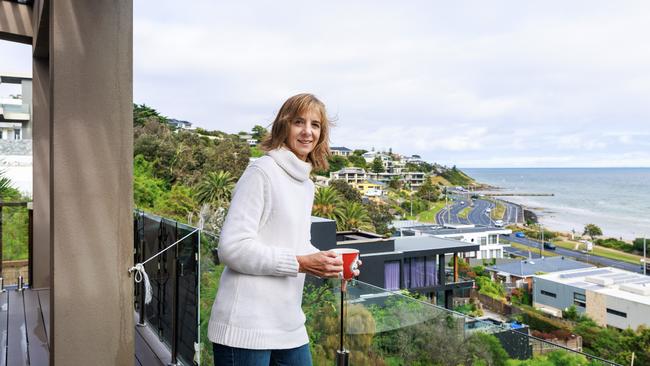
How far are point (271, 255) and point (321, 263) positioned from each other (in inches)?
4.2

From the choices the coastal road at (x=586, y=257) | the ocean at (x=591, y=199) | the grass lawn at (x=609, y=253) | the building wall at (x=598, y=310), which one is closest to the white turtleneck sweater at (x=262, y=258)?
the building wall at (x=598, y=310)

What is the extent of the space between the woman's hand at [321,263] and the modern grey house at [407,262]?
57.5 feet

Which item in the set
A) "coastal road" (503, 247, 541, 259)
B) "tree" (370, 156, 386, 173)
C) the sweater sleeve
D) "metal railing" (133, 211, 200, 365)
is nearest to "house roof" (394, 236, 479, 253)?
"metal railing" (133, 211, 200, 365)

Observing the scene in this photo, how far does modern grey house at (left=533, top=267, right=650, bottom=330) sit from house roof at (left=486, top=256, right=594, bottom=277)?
3699mm

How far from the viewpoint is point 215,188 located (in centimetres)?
2739

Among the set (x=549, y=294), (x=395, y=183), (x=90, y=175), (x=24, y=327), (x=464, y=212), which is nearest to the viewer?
(x=90, y=175)

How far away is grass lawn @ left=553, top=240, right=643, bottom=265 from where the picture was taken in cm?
5288

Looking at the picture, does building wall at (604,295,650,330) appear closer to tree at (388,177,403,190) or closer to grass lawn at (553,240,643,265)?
grass lawn at (553,240,643,265)

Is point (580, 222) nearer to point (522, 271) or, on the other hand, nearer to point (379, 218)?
point (522, 271)

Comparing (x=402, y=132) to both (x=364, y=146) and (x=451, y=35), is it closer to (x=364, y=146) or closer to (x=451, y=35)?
(x=364, y=146)

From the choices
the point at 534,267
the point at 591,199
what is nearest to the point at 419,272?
the point at 534,267

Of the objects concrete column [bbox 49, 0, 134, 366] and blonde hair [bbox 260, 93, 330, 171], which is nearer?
blonde hair [bbox 260, 93, 330, 171]

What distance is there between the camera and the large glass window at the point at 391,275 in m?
21.0

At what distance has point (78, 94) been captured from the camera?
1.81m
